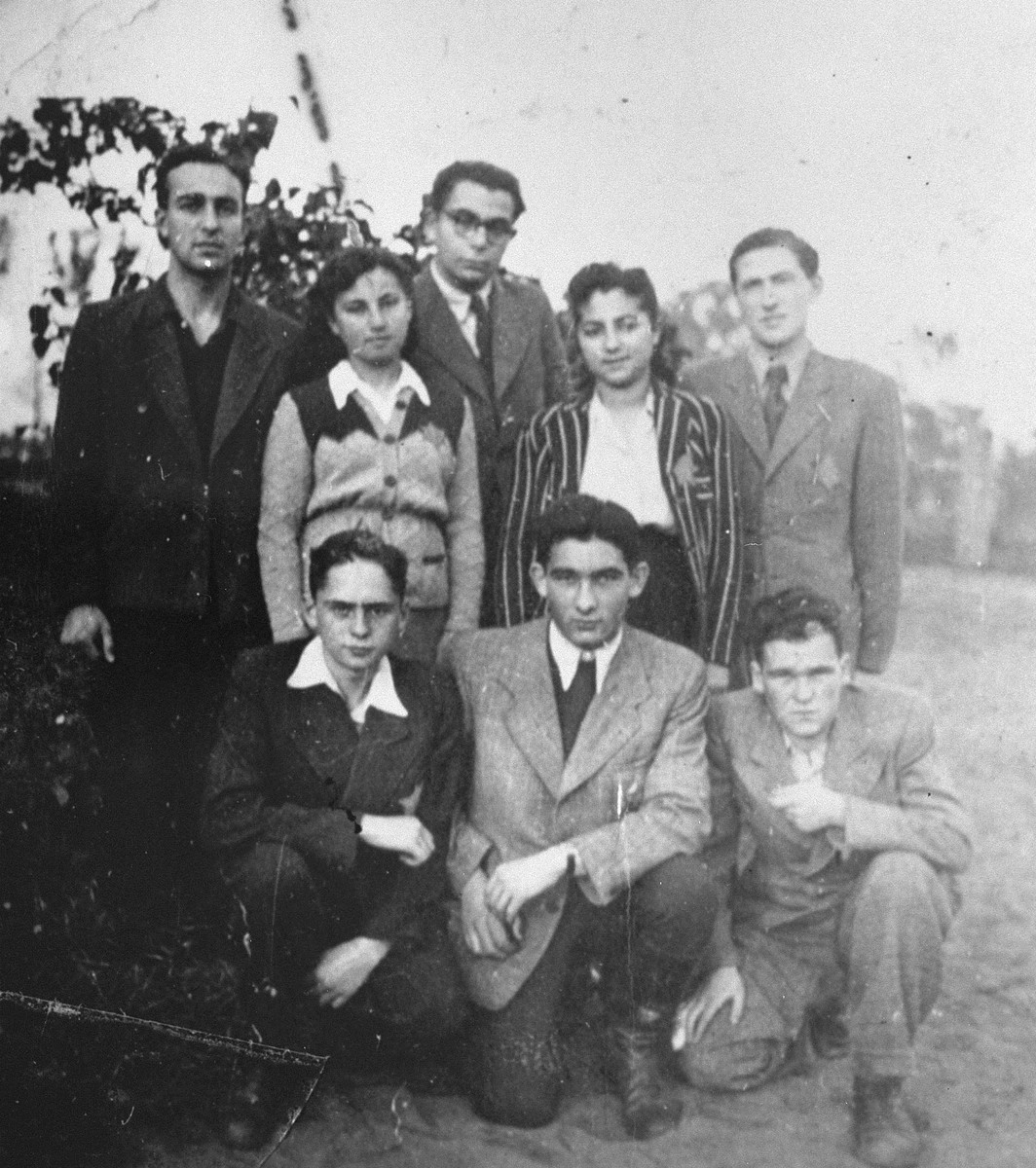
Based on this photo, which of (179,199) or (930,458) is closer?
(930,458)

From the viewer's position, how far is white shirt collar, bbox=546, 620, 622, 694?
3105mm

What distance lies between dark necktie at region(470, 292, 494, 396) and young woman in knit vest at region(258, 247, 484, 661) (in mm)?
90

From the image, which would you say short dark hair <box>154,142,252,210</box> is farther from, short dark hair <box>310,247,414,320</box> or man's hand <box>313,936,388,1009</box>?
man's hand <box>313,936,388,1009</box>

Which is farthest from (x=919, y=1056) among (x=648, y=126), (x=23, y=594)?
(x=23, y=594)

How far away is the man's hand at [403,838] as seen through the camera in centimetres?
313

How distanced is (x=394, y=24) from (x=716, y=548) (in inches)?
56.7

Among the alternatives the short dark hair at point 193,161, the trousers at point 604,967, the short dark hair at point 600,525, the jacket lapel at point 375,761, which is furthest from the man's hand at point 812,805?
the short dark hair at point 193,161

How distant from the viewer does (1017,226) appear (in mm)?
3012

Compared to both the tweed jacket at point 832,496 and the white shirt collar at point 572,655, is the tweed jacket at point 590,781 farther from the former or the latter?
the tweed jacket at point 832,496

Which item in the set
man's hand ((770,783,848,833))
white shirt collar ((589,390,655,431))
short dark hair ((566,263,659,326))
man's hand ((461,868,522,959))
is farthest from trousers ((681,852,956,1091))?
short dark hair ((566,263,659,326))

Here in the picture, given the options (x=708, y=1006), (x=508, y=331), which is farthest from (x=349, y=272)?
(x=708, y=1006)

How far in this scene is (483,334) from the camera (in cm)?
321

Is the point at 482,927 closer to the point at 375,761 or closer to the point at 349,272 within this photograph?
the point at 375,761

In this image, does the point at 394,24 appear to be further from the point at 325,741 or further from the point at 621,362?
the point at 325,741
